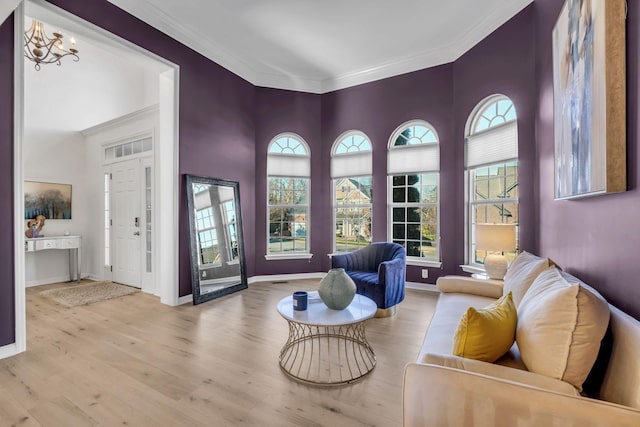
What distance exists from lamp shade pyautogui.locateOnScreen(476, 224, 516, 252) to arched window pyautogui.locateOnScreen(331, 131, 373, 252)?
7.15 ft

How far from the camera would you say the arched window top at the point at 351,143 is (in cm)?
518

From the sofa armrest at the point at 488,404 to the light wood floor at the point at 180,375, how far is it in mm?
680

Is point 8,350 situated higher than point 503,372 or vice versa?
point 503,372

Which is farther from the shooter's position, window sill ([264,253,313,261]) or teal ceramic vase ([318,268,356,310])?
window sill ([264,253,313,261])

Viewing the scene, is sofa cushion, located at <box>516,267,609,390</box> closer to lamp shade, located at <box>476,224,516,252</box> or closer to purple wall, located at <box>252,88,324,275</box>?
lamp shade, located at <box>476,224,516,252</box>

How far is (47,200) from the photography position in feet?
16.5

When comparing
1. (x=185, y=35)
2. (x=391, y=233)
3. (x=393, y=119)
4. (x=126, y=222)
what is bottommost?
(x=391, y=233)

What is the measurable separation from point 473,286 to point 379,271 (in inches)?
36.8

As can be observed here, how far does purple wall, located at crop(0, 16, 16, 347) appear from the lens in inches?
97.2

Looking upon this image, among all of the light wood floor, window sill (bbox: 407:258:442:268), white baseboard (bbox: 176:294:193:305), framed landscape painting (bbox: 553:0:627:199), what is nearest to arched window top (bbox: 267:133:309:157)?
window sill (bbox: 407:258:442:268)

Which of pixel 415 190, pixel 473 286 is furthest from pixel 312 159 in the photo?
pixel 473 286

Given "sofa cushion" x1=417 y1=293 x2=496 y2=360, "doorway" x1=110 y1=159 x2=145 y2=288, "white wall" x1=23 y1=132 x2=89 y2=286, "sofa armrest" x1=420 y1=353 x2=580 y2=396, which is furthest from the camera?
"white wall" x1=23 y1=132 x2=89 y2=286

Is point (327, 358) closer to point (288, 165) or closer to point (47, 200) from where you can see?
point (288, 165)

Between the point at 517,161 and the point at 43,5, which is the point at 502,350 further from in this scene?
the point at 43,5
